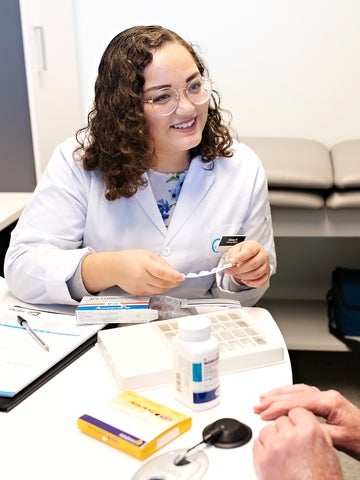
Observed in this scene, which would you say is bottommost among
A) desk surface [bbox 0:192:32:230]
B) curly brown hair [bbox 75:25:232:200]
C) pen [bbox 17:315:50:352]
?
desk surface [bbox 0:192:32:230]

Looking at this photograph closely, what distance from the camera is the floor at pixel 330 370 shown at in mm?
2314

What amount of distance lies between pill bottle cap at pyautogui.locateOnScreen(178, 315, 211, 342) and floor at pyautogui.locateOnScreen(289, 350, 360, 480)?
1507 mm

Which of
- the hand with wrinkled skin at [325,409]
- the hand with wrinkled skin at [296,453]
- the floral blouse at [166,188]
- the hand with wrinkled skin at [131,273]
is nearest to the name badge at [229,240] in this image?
the hand with wrinkled skin at [131,273]

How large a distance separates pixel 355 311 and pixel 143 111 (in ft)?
3.91

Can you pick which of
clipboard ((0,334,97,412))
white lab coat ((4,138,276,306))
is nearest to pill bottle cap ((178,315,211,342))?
clipboard ((0,334,97,412))

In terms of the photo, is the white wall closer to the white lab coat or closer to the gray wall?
the gray wall

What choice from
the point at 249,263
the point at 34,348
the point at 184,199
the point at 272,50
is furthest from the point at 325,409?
the point at 272,50

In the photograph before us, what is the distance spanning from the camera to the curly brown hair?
54.3 inches

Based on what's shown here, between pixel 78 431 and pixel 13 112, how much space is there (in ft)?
5.39

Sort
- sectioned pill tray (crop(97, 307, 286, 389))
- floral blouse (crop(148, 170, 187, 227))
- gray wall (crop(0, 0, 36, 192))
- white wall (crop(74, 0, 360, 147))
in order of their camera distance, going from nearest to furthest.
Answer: sectioned pill tray (crop(97, 307, 286, 389))
floral blouse (crop(148, 170, 187, 227))
gray wall (crop(0, 0, 36, 192))
white wall (crop(74, 0, 360, 147))

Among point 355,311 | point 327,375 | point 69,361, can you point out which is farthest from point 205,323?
point 327,375

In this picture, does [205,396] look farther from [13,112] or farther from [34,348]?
[13,112]

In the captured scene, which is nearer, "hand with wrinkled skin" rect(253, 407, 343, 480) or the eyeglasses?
"hand with wrinkled skin" rect(253, 407, 343, 480)

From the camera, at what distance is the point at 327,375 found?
7.91ft
